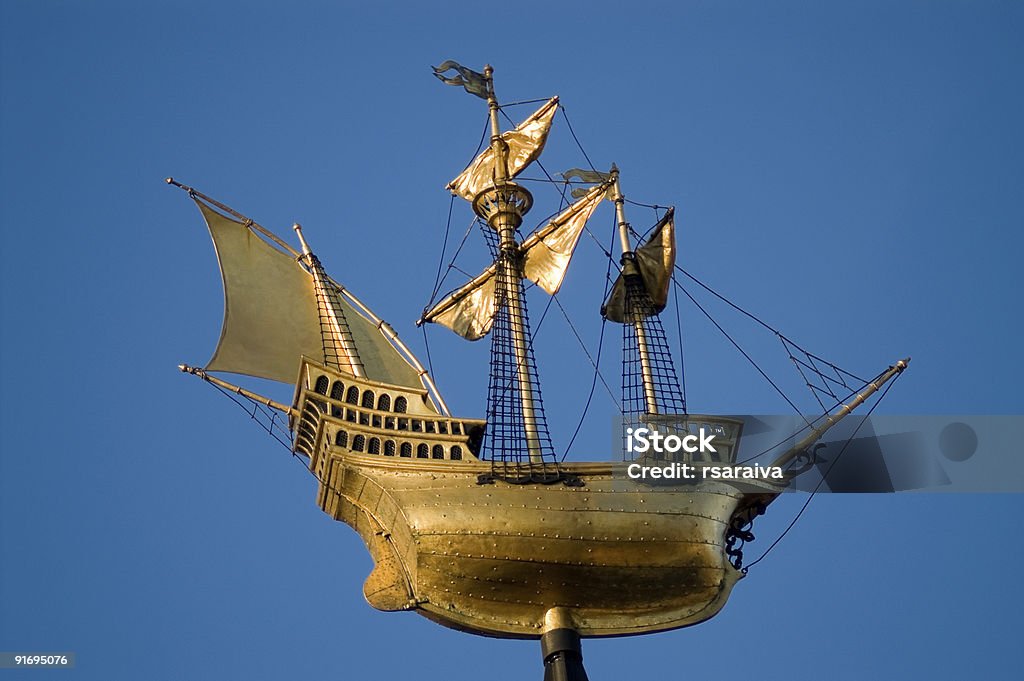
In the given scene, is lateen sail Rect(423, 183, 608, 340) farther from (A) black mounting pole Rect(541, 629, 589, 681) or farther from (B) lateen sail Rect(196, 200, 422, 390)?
(A) black mounting pole Rect(541, 629, 589, 681)

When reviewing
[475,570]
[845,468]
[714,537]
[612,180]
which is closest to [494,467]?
[475,570]

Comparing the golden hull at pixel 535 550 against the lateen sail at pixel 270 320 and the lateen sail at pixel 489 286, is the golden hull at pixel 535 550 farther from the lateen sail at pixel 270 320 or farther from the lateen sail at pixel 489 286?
the lateen sail at pixel 489 286

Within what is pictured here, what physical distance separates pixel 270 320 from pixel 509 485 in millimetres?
5957

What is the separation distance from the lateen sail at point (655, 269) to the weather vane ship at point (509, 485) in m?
0.03

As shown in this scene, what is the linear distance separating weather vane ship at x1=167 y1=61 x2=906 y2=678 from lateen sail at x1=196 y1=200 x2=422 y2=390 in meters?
0.03

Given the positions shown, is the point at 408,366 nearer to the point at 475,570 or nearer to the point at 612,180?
the point at 612,180

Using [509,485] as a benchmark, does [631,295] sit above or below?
above

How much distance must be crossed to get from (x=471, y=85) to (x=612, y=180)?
2.83 m

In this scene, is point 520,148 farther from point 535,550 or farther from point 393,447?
point 535,550

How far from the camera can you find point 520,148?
20.3 metres

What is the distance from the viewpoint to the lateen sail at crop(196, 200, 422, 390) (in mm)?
19312

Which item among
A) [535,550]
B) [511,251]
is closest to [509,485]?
[535,550]

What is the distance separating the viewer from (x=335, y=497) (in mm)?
16078

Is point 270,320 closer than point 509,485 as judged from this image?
No
